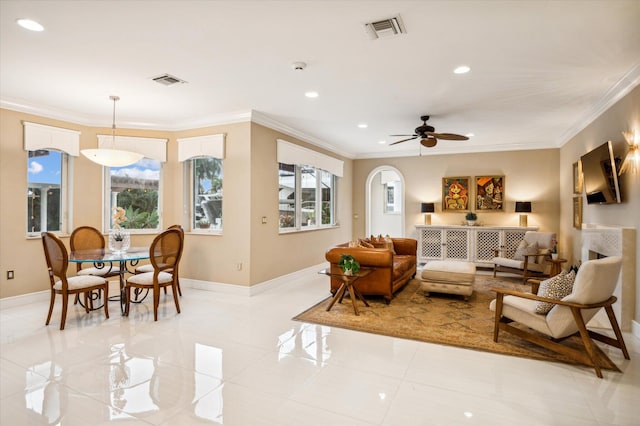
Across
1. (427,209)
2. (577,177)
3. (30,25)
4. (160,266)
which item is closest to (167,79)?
(30,25)

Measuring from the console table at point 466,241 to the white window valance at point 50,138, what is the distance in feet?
21.7

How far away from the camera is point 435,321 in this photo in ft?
12.9

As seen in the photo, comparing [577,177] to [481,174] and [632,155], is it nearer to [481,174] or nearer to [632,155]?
[481,174]

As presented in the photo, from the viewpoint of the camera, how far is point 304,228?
6707 mm

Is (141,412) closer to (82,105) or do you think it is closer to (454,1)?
(454,1)

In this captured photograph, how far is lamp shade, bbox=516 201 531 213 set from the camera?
7.07m

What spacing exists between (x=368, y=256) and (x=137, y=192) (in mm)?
4025

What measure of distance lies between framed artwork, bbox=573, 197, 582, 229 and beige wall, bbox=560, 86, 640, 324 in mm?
103

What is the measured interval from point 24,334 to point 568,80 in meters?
6.44

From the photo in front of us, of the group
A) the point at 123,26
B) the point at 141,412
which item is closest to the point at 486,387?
the point at 141,412

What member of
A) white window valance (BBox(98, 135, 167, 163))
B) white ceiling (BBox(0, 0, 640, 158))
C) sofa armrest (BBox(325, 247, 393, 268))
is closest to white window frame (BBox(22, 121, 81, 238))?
white ceiling (BBox(0, 0, 640, 158))

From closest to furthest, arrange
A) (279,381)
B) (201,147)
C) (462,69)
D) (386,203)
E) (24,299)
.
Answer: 1. (279,381)
2. (462,69)
3. (24,299)
4. (201,147)
5. (386,203)

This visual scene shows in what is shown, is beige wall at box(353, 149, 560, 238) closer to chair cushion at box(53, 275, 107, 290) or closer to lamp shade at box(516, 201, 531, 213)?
lamp shade at box(516, 201, 531, 213)

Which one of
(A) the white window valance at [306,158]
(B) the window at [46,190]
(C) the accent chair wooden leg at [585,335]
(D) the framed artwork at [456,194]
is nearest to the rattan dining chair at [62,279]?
(B) the window at [46,190]
